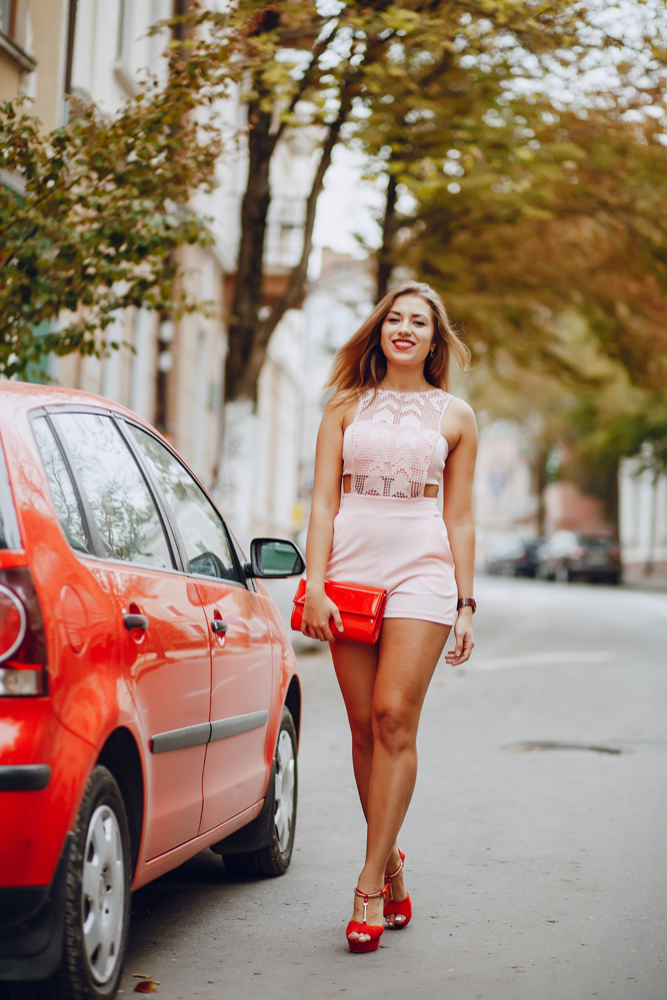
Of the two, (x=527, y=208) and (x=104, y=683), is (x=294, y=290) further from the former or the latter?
(x=104, y=683)

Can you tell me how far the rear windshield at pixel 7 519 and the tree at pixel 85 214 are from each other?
3.86 m

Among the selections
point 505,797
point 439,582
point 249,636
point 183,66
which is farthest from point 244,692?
point 183,66

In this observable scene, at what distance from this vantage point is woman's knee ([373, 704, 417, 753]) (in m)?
4.12

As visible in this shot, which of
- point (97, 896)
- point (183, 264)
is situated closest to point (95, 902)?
point (97, 896)

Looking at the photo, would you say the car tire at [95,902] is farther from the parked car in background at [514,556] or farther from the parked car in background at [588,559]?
the parked car in background at [514,556]

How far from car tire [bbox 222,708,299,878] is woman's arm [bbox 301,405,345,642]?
1.13 metres

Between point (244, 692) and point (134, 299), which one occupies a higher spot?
point (134, 299)

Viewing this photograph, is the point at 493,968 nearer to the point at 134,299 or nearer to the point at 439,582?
the point at 439,582

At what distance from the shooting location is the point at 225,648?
431cm

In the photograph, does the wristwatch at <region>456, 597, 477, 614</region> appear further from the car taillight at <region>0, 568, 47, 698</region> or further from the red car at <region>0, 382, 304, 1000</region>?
the car taillight at <region>0, 568, 47, 698</region>

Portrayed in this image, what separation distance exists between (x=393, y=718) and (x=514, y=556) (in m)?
45.7

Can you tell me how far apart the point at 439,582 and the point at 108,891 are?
1417 millimetres

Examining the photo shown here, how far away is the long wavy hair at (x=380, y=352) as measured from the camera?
4477mm

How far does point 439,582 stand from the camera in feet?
13.7
